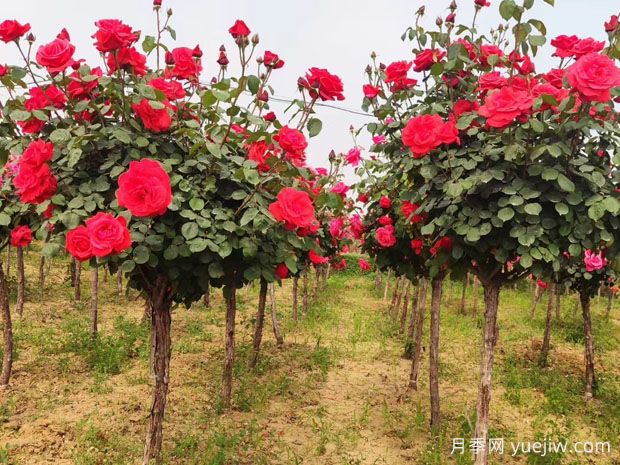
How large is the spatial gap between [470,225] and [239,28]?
147 centimetres

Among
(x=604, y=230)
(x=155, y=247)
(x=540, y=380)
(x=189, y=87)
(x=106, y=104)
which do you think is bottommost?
(x=540, y=380)

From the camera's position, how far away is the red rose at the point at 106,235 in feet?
5.88

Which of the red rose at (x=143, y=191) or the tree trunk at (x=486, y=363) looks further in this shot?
the tree trunk at (x=486, y=363)

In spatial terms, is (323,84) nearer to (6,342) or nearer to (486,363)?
(486,363)

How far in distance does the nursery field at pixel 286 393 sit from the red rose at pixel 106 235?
217cm

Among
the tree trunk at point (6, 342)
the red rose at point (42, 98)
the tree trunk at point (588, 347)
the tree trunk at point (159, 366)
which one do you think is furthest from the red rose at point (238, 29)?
the tree trunk at point (588, 347)

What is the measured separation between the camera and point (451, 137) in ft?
7.83

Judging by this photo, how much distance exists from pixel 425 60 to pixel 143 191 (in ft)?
5.72

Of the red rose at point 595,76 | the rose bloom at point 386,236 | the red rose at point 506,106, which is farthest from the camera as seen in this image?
the rose bloom at point 386,236

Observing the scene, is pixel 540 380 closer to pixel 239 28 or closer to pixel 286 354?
pixel 286 354

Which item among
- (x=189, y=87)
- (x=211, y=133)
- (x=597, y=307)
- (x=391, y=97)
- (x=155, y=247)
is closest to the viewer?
(x=155, y=247)

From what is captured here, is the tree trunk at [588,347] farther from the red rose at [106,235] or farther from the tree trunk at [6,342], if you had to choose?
the tree trunk at [6,342]

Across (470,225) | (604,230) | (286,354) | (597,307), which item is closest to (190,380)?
(286,354)

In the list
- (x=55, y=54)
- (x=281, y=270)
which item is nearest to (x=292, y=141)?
(x=281, y=270)
